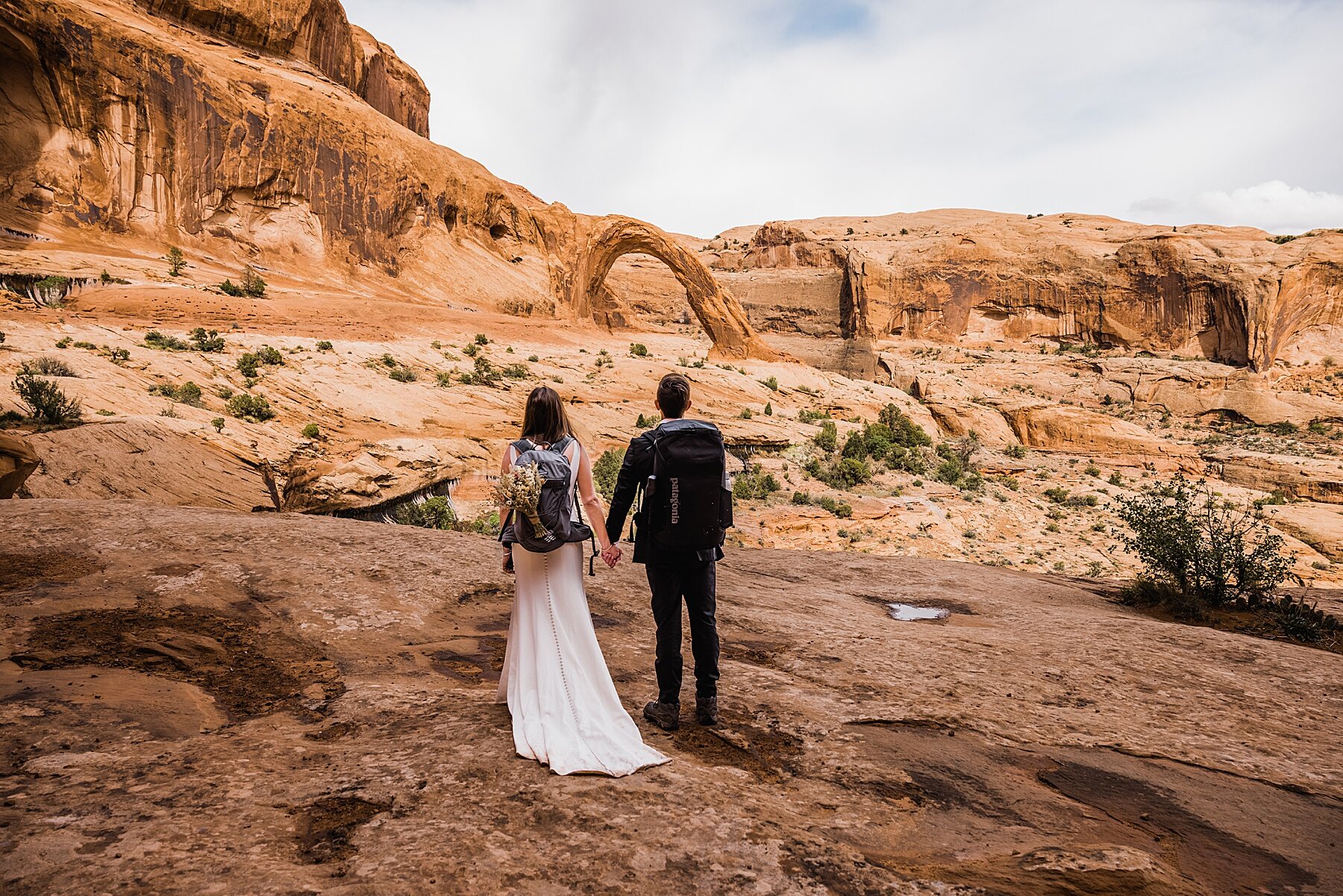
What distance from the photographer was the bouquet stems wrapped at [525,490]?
3.48 meters

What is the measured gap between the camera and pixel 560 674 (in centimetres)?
359

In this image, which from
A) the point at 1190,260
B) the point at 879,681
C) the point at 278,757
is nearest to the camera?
the point at 278,757

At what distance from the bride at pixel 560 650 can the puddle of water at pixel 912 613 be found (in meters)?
4.71

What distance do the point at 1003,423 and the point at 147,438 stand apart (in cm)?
3251

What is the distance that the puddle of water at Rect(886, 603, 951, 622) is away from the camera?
7.61 metres

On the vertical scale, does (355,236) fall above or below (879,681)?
above

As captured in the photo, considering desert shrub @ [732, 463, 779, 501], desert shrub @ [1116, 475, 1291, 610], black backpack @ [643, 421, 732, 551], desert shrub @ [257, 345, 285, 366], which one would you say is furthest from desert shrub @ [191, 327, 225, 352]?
desert shrub @ [1116, 475, 1291, 610]

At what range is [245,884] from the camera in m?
2.17

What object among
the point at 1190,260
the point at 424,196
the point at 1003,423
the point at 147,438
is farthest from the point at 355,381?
the point at 1190,260

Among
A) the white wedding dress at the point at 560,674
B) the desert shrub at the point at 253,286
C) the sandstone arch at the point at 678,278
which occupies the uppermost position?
the sandstone arch at the point at 678,278

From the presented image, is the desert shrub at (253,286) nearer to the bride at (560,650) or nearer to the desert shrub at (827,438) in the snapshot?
the desert shrub at (827,438)

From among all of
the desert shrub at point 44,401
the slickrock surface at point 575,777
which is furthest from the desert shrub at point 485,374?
the slickrock surface at point 575,777

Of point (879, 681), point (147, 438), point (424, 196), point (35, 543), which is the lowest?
point (879, 681)

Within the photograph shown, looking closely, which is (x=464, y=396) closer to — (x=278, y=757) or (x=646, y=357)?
(x=646, y=357)
